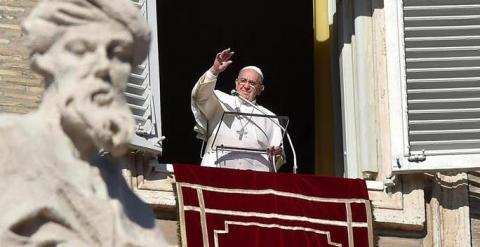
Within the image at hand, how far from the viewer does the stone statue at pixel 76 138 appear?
446cm

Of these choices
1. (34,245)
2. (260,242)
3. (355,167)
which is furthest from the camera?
(355,167)

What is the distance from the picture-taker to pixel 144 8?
13734mm

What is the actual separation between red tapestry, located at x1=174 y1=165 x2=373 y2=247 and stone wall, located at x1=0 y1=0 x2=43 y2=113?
827 millimetres

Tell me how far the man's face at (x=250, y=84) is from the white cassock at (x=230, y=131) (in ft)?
0.16

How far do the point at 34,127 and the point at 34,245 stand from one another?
23 cm

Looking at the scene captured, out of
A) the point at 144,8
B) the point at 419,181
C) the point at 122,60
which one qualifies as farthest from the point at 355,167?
the point at 122,60

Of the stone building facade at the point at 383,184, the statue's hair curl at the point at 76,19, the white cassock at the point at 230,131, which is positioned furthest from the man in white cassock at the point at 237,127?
the statue's hair curl at the point at 76,19

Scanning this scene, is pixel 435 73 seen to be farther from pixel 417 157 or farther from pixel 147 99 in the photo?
pixel 147 99

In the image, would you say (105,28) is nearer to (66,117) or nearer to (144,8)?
(66,117)

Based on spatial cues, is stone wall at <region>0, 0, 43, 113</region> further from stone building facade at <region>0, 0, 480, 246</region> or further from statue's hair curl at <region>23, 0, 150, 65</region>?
statue's hair curl at <region>23, 0, 150, 65</region>

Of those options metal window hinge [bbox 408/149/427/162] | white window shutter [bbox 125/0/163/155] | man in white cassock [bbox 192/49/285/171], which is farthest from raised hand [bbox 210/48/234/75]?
metal window hinge [bbox 408/149/427/162]

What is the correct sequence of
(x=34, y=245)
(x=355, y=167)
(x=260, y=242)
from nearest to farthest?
(x=34, y=245)
(x=260, y=242)
(x=355, y=167)

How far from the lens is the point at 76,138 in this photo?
179 inches

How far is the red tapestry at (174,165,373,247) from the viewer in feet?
43.6
